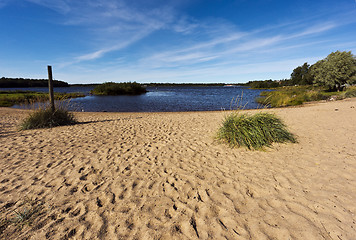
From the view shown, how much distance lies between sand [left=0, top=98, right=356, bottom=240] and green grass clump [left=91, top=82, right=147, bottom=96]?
4907cm

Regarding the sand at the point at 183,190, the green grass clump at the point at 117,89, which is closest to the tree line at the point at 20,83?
the green grass clump at the point at 117,89

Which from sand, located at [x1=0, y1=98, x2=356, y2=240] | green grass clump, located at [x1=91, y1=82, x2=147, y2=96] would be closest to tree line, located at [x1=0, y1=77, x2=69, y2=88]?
green grass clump, located at [x1=91, y1=82, x2=147, y2=96]

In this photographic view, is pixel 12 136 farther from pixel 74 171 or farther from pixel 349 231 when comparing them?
pixel 349 231

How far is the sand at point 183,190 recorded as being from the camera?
8.52ft

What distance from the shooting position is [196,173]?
4312 mm

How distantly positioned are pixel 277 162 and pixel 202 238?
3.49m

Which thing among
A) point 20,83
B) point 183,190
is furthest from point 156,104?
point 20,83

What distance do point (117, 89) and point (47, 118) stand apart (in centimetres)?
4557

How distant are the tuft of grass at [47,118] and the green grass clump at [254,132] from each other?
10090 mm

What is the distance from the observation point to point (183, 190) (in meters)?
3.61

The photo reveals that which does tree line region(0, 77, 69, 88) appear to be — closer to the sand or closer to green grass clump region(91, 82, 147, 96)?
green grass clump region(91, 82, 147, 96)

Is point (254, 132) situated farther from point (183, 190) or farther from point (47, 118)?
point (47, 118)

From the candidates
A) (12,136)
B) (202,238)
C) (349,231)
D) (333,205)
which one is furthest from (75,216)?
(12,136)

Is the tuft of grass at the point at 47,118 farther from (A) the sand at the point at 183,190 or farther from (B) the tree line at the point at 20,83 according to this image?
(B) the tree line at the point at 20,83
